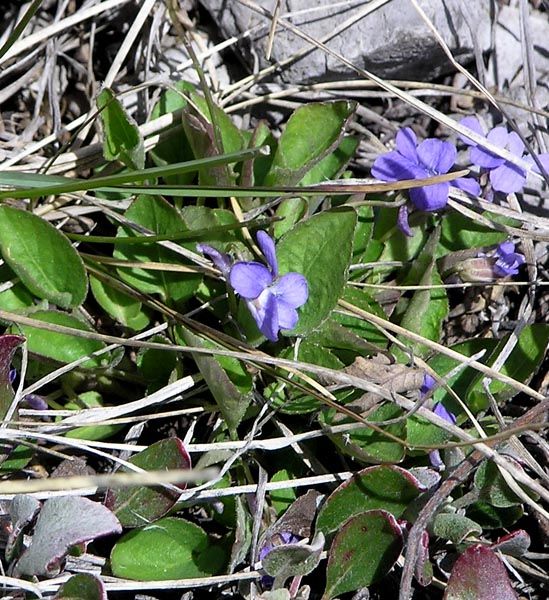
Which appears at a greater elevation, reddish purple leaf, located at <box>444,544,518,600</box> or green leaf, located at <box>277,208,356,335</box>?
green leaf, located at <box>277,208,356,335</box>

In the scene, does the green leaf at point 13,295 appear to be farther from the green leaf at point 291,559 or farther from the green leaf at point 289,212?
the green leaf at point 291,559

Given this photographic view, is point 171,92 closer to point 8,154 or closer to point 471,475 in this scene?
point 8,154

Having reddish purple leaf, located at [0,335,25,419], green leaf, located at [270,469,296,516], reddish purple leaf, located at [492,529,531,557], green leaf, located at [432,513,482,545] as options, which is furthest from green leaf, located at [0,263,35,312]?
reddish purple leaf, located at [492,529,531,557]

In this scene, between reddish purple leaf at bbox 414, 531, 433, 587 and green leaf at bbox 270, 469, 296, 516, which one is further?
green leaf at bbox 270, 469, 296, 516

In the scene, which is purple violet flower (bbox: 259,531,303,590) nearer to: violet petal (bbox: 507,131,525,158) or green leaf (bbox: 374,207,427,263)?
green leaf (bbox: 374,207,427,263)

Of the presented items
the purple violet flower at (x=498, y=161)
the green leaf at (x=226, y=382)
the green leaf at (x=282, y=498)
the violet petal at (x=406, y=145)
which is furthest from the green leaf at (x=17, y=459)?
the purple violet flower at (x=498, y=161)

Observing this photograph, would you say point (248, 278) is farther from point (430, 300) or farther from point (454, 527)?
point (454, 527)

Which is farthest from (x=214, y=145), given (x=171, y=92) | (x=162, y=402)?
(x=162, y=402)
